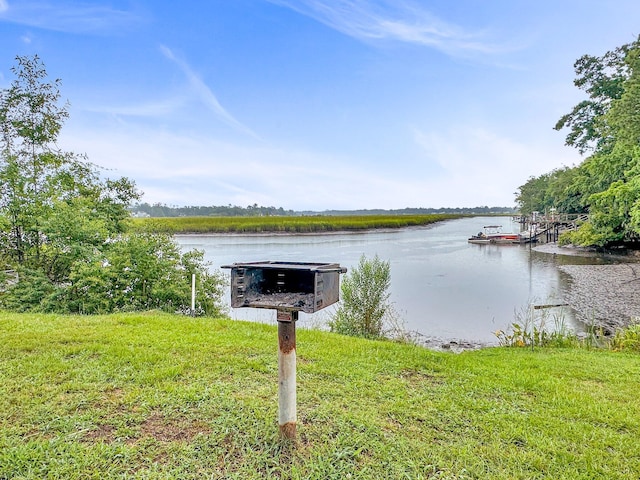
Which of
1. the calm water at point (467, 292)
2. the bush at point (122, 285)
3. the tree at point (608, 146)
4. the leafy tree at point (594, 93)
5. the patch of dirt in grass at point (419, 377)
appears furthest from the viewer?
the leafy tree at point (594, 93)

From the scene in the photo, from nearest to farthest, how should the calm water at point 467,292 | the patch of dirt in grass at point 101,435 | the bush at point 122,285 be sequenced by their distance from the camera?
the patch of dirt in grass at point 101,435 → the bush at point 122,285 → the calm water at point 467,292

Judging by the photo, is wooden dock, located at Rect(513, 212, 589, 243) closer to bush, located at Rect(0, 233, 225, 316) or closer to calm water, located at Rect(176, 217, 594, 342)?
calm water, located at Rect(176, 217, 594, 342)

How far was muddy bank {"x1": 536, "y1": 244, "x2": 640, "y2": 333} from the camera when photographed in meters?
8.27

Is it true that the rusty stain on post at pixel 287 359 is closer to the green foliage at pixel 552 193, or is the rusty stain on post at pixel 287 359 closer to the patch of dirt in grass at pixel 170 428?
the patch of dirt in grass at pixel 170 428

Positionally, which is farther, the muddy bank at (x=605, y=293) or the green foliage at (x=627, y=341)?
the muddy bank at (x=605, y=293)

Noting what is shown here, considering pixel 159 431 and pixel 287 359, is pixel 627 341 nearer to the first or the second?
pixel 287 359

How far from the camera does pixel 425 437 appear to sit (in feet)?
7.06

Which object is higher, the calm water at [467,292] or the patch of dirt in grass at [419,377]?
the patch of dirt in grass at [419,377]

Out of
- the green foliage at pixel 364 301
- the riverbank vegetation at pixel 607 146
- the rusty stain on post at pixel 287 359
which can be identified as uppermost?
the riverbank vegetation at pixel 607 146

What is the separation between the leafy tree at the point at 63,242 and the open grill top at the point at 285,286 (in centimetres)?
522

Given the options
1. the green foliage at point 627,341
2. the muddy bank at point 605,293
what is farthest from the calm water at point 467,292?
the green foliage at point 627,341

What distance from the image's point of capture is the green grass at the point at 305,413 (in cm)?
186

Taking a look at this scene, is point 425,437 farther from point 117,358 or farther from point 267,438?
point 117,358

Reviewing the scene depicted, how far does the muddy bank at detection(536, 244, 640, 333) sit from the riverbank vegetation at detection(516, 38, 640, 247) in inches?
69.7
